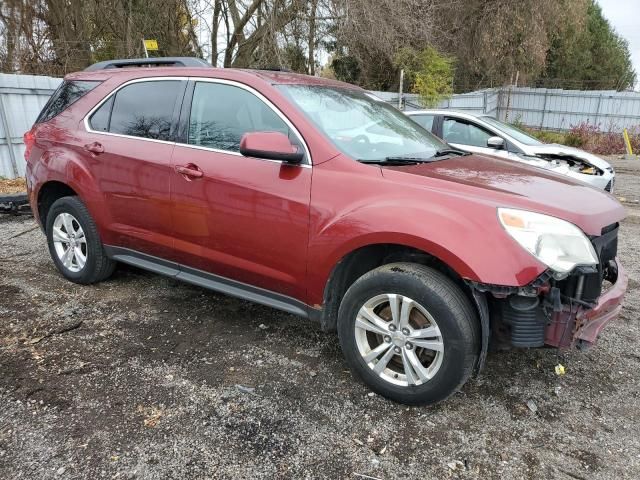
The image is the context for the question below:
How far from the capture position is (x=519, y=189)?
8.95 ft

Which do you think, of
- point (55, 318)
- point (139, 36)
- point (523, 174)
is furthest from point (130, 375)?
point (139, 36)

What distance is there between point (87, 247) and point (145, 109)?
49.6 inches

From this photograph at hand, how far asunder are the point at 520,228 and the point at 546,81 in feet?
95.8

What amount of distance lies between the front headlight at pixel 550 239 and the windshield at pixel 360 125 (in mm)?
917

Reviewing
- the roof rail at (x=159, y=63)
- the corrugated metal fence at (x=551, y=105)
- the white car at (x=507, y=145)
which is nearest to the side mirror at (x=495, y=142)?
the white car at (x=507, y=145)

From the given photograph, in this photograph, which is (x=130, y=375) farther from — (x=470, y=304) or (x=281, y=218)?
(x=470, y=304)

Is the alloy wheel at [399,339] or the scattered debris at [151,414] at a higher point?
the alloy wheel at [399,339]

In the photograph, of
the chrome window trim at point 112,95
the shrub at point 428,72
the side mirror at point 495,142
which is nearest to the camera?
the chrome window trim at point 112,95

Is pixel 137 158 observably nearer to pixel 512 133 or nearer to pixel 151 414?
pixel 151 414

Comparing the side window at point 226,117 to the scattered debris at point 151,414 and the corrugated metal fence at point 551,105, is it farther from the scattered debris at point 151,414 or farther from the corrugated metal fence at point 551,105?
the corrugated metal fence at point 551,105

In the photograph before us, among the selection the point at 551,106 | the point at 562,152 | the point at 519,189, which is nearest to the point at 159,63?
the point at 519,189

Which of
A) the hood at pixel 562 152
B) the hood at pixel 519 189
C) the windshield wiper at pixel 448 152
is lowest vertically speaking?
the hood at pixel 562 152

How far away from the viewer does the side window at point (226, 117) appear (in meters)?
3.21

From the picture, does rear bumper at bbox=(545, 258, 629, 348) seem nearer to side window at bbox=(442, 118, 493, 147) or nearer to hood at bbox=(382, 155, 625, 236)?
hood at bbox=(382, 155, 625, 236)
